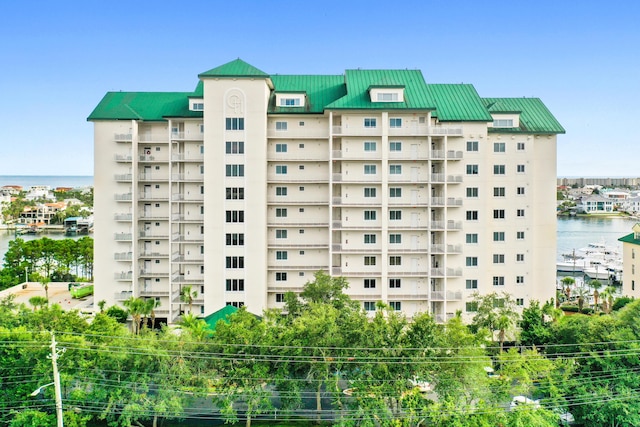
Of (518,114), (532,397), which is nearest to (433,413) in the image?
(532,397)

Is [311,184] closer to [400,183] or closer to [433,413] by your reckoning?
[400,183]

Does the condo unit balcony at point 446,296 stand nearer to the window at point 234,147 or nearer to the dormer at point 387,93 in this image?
the dormer at point 387,93

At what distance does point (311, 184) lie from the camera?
3416 cm

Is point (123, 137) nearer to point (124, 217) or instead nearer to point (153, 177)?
point (153, 177)

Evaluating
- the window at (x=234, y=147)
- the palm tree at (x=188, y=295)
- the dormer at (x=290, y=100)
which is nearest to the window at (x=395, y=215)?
the dormer at (x=290, y=100)

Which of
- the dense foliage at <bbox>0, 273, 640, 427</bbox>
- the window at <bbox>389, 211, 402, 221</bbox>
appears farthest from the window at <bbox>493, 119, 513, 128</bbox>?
the dense foliage at <bbox>0, 273, 640, 427</bbox>

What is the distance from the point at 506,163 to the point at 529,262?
24.6 ft

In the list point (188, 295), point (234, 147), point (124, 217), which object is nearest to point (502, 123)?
point (234, 147)

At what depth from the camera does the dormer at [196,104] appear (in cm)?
3412

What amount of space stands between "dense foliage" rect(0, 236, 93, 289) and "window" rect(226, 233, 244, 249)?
2323cm

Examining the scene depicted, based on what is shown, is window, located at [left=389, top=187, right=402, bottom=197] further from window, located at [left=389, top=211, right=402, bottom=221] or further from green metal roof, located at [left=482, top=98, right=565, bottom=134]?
green metal roof, located at [left=482, top=98, right=565, bottom=134]

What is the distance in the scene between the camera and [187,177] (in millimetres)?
34625

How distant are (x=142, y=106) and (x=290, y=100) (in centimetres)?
1161

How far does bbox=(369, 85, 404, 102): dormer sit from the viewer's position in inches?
1294
